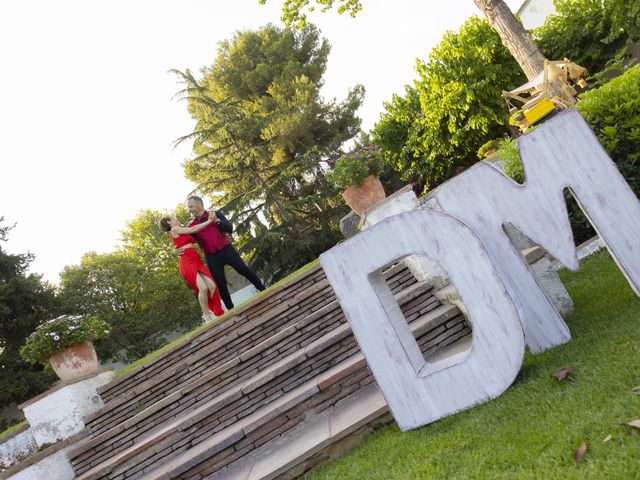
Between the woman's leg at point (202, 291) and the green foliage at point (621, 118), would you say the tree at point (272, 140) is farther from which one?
the green foliage at point (621, 118)

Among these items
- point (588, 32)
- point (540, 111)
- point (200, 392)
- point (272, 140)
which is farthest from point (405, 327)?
point (272, 140)

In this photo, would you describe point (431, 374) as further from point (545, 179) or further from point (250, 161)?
point (250, 161)

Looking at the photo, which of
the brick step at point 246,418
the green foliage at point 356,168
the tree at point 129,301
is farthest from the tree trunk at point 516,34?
the tree at point 129,301

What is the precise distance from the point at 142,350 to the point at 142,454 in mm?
19381

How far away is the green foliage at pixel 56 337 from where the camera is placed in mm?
6180

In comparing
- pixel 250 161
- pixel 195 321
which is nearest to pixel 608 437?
pixel 250 161

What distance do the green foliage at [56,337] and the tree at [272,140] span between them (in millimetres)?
13813

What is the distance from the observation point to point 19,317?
19.1 m

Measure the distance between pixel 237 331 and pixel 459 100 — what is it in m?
13.1

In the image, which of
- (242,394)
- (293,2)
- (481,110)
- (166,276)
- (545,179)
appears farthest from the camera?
(166,276)

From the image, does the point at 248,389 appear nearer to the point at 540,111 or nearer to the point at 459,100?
the point at 540,111

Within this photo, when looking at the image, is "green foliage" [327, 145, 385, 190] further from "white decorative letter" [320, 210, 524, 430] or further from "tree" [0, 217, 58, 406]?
"tree" [0, 217, 58, 406]

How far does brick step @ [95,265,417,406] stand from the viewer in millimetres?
5887

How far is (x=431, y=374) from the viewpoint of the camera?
288 cm
